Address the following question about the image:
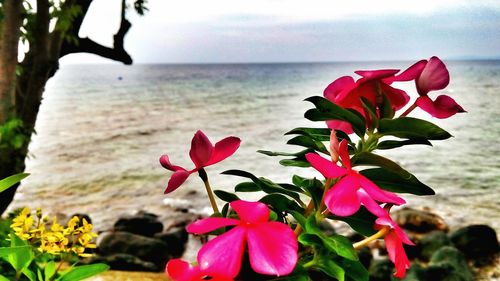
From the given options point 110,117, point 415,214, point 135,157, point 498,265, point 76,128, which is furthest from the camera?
point 110,117

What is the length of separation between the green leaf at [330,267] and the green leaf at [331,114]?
0.63 feet

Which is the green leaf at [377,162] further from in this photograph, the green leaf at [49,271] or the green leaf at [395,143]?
the green leaf at [49,271]

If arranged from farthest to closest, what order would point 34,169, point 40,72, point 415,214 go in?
point 34,169 → point 415,214 → point 40,72

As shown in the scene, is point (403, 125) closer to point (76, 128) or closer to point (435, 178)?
point (435, 178)

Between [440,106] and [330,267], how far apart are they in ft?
0.91

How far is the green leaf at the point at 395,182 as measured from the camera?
0.77 meters

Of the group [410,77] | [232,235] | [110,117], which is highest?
[410,77]

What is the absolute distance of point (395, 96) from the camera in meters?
0.80

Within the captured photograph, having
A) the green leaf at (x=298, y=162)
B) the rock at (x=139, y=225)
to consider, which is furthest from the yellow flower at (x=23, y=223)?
the rock at (x=139, y=225)

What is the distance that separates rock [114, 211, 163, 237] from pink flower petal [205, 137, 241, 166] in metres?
8.73

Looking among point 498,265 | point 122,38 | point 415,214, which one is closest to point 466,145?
point 415,214

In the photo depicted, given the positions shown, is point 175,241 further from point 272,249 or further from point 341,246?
point 272,249

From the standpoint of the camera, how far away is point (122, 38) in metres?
6.22

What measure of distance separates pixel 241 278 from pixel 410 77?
370 mm
